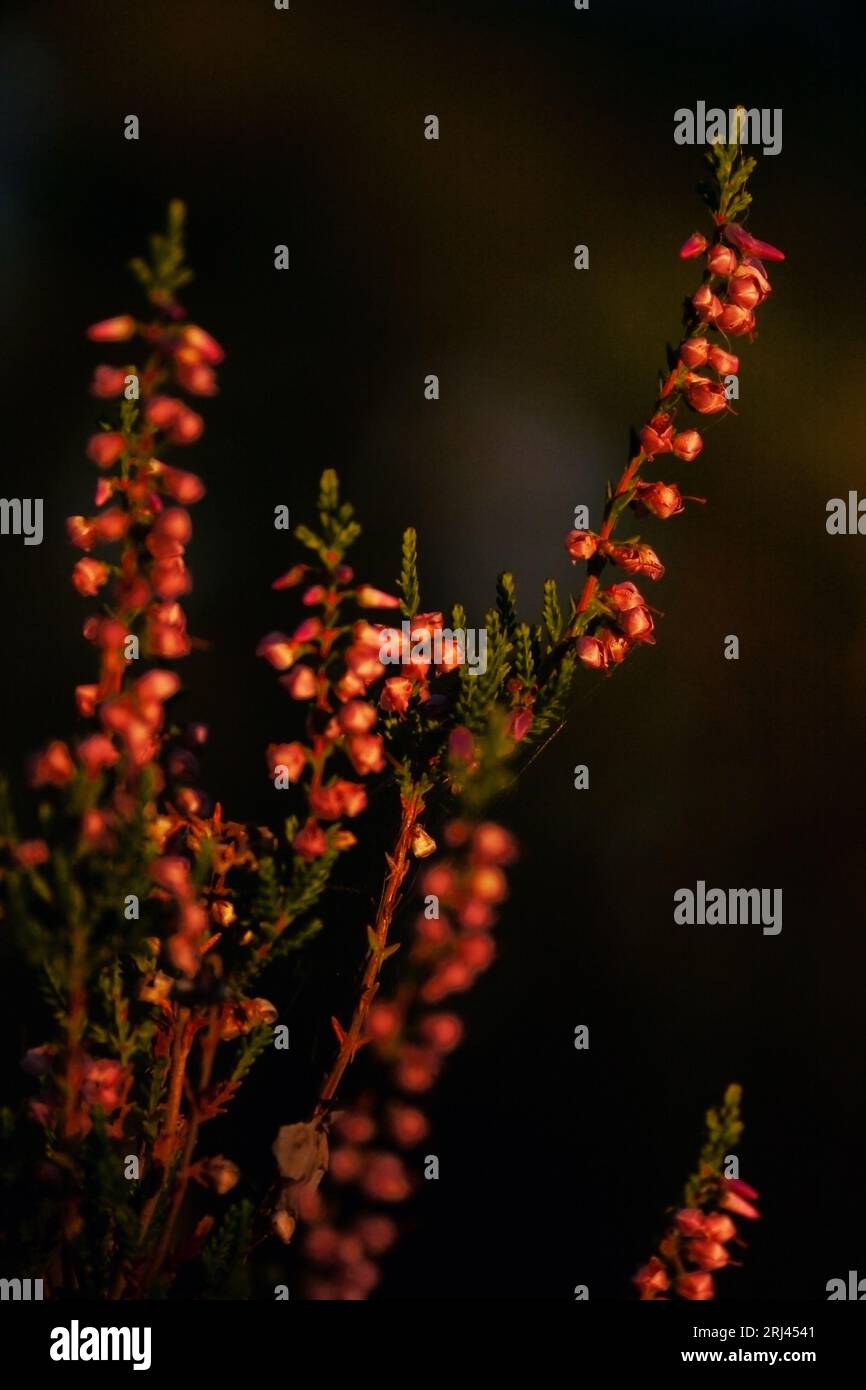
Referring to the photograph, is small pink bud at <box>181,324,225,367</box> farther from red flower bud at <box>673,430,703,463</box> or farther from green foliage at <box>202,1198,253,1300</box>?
green foliage at <box>202,1198,253,1300</box>

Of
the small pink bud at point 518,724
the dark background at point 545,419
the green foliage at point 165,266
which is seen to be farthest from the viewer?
the dark background at point 545,419

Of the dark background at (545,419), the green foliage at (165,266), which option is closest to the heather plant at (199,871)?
the green foliage at (165,266)

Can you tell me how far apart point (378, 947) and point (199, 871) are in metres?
0.14

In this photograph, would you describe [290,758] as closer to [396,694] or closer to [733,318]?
[396,694]

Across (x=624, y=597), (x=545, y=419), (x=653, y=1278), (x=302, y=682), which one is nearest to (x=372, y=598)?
(x=302, y=682)

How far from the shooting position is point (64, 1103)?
1.92ft

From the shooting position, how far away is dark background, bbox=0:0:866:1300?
1.47 meters

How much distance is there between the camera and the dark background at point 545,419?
4.82 ft

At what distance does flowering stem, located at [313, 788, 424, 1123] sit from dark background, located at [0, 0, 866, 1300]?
0.72 m

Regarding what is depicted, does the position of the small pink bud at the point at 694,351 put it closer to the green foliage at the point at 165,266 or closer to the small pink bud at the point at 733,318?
the small pink bud at the point at 733,318

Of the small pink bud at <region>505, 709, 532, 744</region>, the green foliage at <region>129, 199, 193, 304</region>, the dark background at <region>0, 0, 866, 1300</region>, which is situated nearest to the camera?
the green foliage at <region>129, 199, 193, 304</region>

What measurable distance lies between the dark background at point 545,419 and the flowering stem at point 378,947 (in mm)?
725

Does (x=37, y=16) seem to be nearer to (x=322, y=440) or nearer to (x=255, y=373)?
(x=255, y=373)

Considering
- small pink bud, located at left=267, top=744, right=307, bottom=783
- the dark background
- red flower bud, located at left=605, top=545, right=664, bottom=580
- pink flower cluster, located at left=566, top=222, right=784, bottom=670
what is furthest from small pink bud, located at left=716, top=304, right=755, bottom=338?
the dark background
